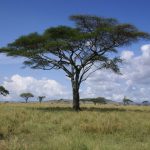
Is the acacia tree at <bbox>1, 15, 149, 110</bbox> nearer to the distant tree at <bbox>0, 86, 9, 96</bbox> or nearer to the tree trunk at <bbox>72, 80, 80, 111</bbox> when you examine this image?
the tree trunk at <bbox>72, 80, 80, 111</bbox>

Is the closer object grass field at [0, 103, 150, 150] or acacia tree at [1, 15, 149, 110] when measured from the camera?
grass field at [0, 103, 150, 150]

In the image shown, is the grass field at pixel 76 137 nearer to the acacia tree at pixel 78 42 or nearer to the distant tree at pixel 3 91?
the acacia tree at pixel 78 42

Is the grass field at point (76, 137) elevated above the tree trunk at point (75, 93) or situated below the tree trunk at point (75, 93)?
below

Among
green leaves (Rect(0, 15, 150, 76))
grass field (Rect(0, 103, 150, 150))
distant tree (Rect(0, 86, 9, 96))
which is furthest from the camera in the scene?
distant tree (Rect(0, 86, 9, 96))

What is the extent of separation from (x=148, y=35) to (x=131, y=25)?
201 centimetres

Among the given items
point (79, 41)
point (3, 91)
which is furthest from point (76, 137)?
point (3, 91)

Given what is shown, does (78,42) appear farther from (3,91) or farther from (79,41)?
(3,91)

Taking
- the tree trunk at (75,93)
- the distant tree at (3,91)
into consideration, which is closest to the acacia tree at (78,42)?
the tree trunk at (75,93)

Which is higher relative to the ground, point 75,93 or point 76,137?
point 75,93

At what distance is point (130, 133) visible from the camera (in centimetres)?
1491

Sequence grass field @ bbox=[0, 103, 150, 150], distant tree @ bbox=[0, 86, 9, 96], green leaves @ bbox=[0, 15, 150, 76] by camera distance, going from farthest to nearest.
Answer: distant tree @ bbox=[0, 86, 9, 96] < green leaves @ bbox=[0, 15, 150, 76] < grass field @ bbox=[0, 103, 150, 150]

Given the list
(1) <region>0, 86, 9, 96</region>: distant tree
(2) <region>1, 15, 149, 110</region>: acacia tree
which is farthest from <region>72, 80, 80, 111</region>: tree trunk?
(1) <region>0, 86, 9, 96</region>: distant tree

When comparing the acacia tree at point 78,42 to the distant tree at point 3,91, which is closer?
the acacia tree at point 78,42

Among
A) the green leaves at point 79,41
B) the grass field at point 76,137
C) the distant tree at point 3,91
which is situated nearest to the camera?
the grass field at point 76,137
